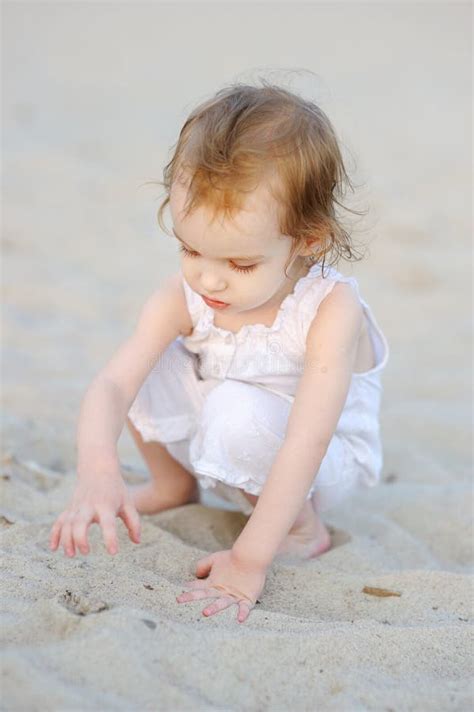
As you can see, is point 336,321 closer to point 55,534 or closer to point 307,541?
point 307,541

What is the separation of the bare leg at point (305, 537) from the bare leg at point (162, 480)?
0.95ft

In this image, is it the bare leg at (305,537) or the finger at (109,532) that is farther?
the bare leg at (305,537)

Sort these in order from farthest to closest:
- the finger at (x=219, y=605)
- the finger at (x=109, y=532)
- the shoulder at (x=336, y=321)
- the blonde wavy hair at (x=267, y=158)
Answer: the shoulder at (x=336, y=321) < the blonde wavy hair at (x=267, y=158) < the finger at (x=219, y=605) < the finger at (x=109, y=532)

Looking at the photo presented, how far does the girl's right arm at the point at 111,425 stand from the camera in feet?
5.70

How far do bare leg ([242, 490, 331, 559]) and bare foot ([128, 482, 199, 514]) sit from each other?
0.29 metres

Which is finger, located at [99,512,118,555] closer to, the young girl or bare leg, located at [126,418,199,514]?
the young girl

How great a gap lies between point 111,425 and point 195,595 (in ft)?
1.43

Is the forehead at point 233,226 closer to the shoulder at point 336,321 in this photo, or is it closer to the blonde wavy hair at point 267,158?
the blonde wavy hair at point 267,158

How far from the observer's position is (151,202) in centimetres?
601

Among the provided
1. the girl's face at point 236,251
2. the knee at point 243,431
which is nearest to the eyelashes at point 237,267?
the girl's face at point 236,251

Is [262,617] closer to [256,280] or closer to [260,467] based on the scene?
[260,467]

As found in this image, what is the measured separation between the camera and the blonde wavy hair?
1.89m

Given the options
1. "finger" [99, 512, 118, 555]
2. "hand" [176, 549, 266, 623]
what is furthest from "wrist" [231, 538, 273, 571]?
"finger" [99, 512, 118, 555]

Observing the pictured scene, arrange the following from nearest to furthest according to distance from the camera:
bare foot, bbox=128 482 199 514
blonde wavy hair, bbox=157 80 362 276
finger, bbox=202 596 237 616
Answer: finger, bbox=202 596 237 616 → blonde wavy hair, bbox=157 80 362 276 → bare foot, bbox=128 482 199 514
